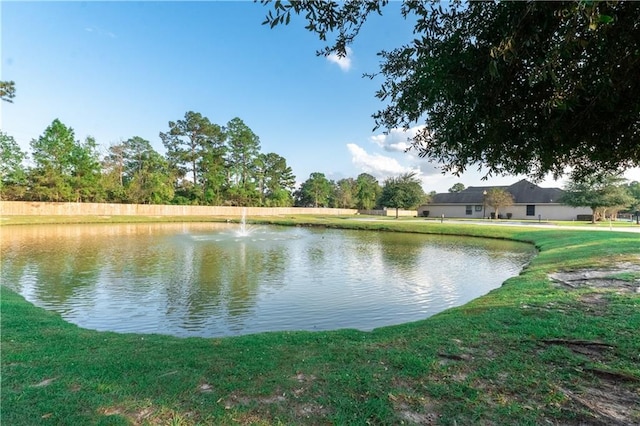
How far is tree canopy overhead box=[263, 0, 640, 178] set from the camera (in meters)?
2.75

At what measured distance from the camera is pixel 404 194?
49094mm

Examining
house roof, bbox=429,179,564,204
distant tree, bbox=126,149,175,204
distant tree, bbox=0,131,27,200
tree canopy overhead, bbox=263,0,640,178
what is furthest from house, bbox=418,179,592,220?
distant tree, bbox=0,131,27,200

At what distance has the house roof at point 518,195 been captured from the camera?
50.2 m

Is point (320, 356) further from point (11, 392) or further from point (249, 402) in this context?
point (11, 392)

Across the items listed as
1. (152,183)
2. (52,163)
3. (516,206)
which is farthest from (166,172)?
(516,206)

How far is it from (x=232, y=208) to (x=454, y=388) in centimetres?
5848

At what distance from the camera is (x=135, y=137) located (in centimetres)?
5684

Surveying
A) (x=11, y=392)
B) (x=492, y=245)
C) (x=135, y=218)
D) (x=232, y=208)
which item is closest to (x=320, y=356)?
(x=11, y=392)

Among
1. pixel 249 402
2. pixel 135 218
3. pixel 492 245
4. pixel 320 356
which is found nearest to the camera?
pixel 249 402

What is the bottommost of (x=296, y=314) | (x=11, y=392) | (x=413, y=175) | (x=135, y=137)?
(x=296, y=314)

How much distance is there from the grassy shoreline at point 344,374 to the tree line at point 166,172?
44511mm

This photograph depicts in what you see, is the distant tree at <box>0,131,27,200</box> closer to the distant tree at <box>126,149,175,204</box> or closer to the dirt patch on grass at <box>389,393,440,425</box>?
the distant tree at <box>126,149,175,204</box>

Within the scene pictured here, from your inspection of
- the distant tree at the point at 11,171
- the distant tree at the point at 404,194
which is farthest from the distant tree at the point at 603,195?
the distant tree at the point at 11,171

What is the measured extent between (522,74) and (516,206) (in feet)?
183
